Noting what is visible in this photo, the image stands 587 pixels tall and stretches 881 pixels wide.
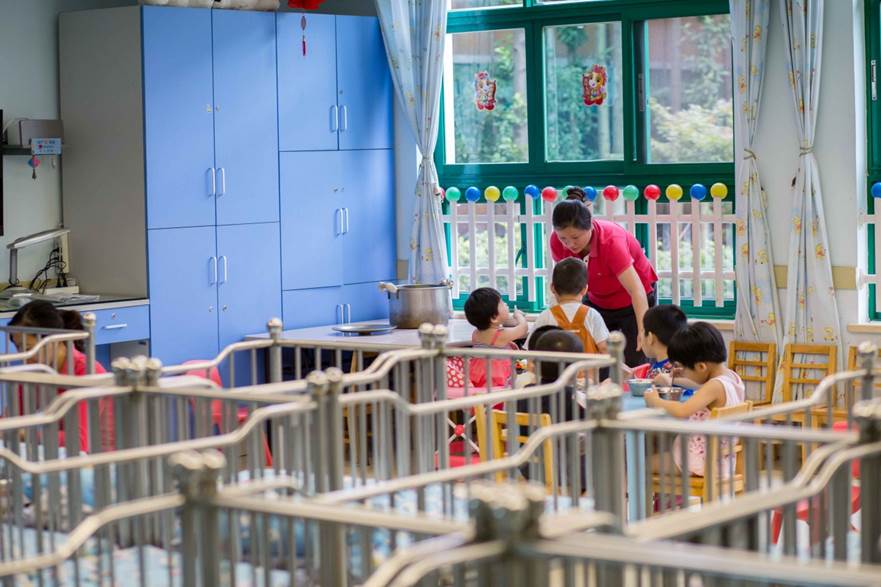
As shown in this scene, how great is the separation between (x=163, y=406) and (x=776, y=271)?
333cm

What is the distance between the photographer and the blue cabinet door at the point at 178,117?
237 inches

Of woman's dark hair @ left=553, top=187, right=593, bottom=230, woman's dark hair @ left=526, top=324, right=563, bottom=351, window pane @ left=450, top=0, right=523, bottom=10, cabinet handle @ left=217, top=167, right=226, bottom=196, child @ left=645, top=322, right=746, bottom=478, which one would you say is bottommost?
child @ left=645, top=322, right=746, bottom=478

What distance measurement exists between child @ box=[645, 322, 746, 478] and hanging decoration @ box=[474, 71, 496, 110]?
2.95 m

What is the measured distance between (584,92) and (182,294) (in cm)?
206

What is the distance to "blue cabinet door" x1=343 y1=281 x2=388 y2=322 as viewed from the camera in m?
6.79

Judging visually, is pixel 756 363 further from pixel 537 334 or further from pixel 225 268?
pixel 225 268

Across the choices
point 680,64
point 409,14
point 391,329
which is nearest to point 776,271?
point 680,64

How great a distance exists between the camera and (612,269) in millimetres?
5406

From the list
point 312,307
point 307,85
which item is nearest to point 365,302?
point 312,307

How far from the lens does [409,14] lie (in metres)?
6.71

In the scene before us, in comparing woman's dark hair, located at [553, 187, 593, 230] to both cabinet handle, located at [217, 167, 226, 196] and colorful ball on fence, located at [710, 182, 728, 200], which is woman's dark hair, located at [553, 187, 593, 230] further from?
cabinet handle, located at [217, 167, 226, 196]

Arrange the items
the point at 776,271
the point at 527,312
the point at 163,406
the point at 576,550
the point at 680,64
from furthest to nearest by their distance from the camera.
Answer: the point at 527,312 → the point at 680,64 → the point at 776,271 → the point at 163,406 → the point at 576,550

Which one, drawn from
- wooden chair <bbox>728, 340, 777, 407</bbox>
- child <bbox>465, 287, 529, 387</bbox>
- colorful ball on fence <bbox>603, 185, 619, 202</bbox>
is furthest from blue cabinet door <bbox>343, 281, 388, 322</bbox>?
wooden chair <bbox>728, 340, 777, 407</bbox>

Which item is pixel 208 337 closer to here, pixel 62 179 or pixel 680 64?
pixel 62 179
